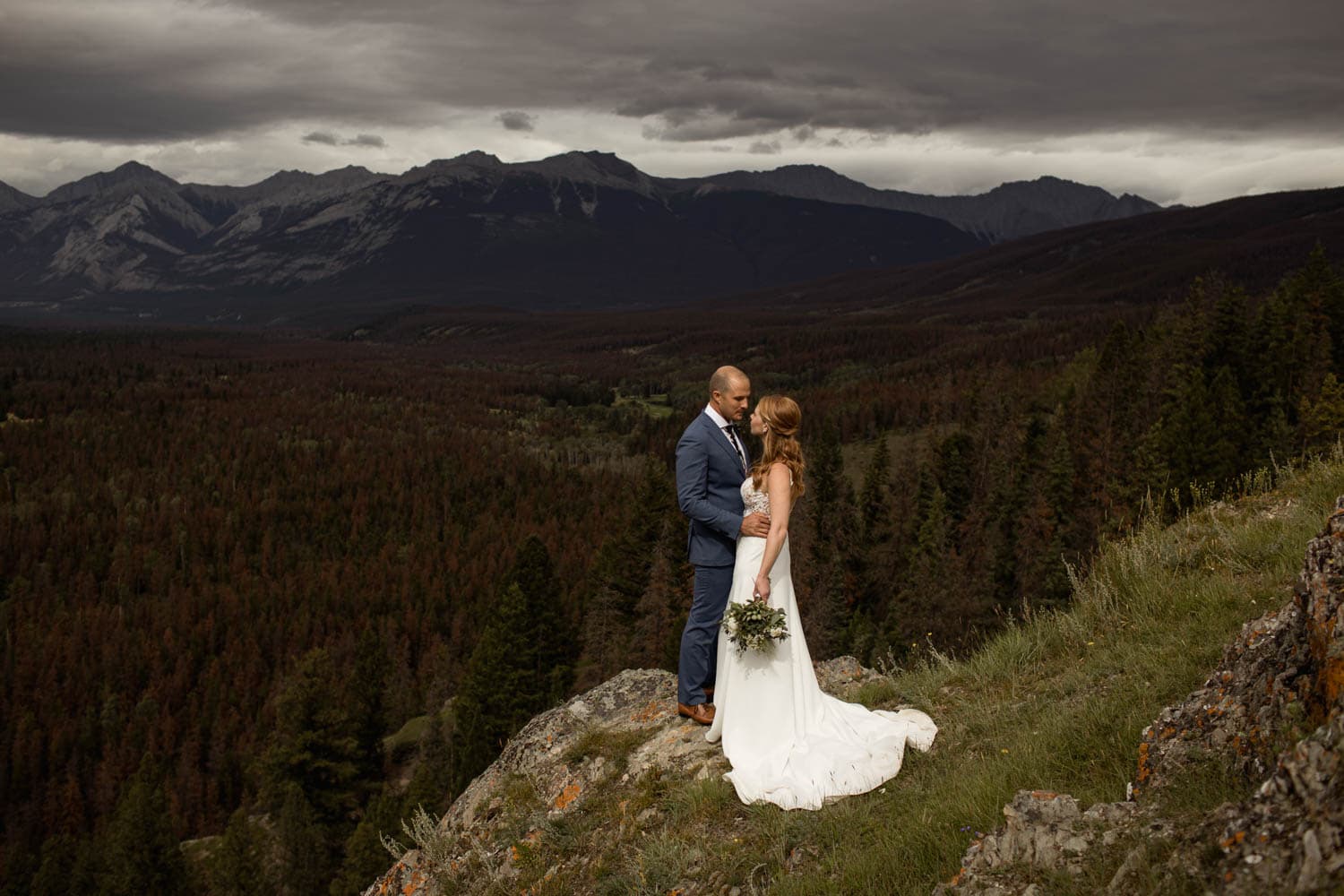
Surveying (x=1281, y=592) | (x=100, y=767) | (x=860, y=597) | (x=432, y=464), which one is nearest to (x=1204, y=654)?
(x=1281, y=592)

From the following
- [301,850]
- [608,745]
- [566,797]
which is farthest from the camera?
[301,850]

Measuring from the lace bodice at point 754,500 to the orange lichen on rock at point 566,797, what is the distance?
371 centimetres

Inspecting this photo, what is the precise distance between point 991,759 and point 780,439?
11.5 feet

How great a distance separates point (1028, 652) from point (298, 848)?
5044 cm

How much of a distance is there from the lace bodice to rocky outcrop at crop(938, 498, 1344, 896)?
380cm

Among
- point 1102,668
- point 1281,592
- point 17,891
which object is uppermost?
point 1281,592

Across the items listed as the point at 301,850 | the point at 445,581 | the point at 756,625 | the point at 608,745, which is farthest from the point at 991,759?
the point at 445,581

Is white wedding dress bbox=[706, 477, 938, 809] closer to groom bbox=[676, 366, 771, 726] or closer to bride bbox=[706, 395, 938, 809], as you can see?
bride bbox=[706, 395, 938, 809]

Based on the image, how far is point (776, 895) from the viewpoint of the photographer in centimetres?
624

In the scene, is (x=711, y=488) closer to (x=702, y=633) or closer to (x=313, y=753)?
(x=702, y=633)

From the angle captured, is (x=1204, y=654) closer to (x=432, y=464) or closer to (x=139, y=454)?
(x=432, y=464)

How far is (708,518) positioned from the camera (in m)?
8.80

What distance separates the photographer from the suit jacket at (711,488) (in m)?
8.82

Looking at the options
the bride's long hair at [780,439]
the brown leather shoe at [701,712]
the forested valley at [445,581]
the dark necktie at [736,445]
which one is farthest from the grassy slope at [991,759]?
the dark necktie at [736,445]
